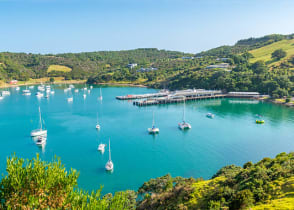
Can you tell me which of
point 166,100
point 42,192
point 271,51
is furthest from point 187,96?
point 42,192

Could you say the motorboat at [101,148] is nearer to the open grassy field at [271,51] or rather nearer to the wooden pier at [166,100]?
the wooden pier at [166,100]

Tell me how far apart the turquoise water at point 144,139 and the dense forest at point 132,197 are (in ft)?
55.5

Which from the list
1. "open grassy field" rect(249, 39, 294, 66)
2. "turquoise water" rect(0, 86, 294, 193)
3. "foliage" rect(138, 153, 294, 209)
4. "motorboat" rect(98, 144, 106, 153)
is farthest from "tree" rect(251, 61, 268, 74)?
"foliage" rect(138, 153, 294, 209)

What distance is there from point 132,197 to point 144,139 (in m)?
32.6

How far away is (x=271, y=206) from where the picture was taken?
16906 mm

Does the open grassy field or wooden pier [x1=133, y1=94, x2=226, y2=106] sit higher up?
the open grassy field

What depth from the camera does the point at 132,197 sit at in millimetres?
28062

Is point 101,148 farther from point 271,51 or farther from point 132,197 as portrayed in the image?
point 271,51

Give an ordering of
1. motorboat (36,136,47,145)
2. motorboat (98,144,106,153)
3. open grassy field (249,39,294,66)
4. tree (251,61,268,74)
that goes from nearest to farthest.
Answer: motorboat (98,144,106,153)
motorboat (36,136,47,145)
tree (251,61,268,74)
open grassy field (249,39,294,66)

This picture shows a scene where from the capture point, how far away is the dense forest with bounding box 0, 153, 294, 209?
15486 mm

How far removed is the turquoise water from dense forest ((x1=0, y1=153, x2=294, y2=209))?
16.9 m

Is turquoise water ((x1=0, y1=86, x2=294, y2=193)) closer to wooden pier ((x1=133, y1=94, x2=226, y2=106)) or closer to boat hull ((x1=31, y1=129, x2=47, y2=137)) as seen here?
boat hull ((x1=31, y1=129, x2=47, y2=137))

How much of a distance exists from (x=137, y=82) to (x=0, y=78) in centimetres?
10230

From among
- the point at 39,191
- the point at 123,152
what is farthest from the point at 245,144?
the point at 39,191
